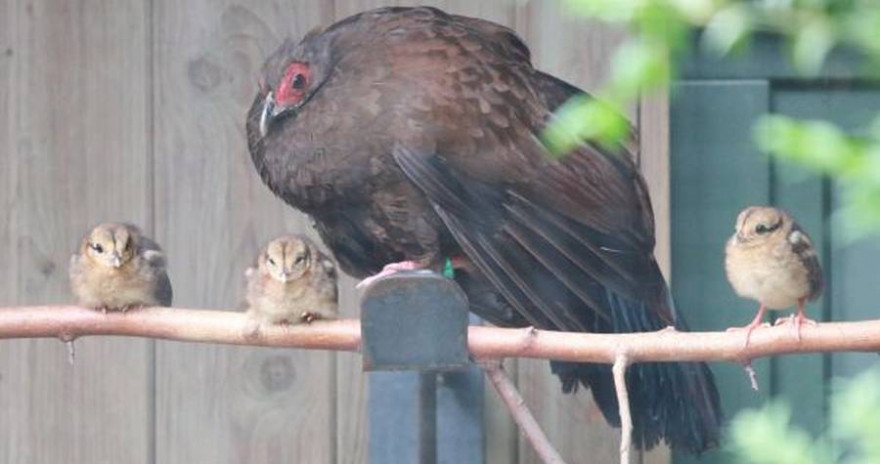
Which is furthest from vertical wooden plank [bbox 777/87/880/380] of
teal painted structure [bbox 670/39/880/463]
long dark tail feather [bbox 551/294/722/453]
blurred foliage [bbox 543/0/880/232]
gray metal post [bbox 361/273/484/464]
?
blurred foliage [bbox 543/0/880/232]

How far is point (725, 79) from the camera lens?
2139 mm

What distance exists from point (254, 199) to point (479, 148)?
0.43 meters

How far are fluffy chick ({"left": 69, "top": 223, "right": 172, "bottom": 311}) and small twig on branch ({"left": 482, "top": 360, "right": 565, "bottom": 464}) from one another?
0.39 metres

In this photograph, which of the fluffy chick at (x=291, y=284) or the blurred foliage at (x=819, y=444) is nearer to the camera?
the blurred foliage at (x=819, y=444)

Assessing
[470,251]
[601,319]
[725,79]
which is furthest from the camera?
[725,79]

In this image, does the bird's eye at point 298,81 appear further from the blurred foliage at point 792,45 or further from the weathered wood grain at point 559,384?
the blurred foliage at point 792,45

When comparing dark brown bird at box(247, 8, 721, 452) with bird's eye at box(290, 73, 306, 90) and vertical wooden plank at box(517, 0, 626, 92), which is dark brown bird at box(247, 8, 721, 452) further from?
vertical wooden plank at box(517, 0, 626, 92)

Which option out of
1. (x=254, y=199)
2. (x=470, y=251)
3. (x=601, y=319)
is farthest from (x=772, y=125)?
(x=254, y=199)

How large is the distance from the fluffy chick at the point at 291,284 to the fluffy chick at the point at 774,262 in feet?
1.51

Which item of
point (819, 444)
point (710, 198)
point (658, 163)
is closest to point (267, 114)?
point (658, 163)

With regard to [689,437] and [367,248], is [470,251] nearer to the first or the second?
[367,248]

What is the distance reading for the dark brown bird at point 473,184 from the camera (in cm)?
180

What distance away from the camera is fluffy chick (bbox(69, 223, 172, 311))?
175 centimetres

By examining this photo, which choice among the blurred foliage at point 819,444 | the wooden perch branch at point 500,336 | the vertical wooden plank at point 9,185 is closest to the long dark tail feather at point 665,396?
the wooden perch branch at point 500,336
